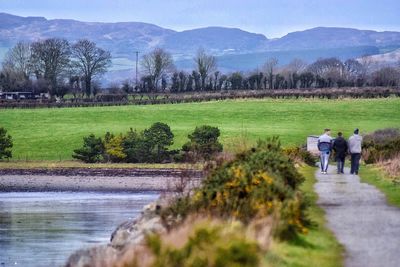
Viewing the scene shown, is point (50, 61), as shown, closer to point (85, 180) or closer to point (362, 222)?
point (85, 180)

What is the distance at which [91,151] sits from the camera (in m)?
71.6

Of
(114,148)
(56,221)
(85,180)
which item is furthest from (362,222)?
(114,148)

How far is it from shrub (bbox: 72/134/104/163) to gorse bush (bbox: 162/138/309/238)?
4988cm

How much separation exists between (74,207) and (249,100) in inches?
2787

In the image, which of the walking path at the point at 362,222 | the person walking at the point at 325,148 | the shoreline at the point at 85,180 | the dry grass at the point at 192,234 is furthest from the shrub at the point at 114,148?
the dry grass at the point at 192,234

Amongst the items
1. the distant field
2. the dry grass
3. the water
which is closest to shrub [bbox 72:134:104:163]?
the distant field

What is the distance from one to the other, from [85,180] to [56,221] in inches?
915

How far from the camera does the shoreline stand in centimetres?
5638

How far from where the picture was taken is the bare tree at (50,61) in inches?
5842

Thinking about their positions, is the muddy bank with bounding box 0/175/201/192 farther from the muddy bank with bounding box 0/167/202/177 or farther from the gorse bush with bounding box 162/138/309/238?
the gorse bush with bounding box 162/138/309/238

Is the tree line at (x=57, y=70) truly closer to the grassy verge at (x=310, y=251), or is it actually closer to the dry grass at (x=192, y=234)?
the grassy verge at (x=310, y=251)

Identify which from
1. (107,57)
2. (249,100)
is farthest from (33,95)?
(249,100)

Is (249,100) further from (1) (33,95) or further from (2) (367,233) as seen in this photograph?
(2) (367,233)

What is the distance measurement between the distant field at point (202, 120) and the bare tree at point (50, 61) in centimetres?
3896
